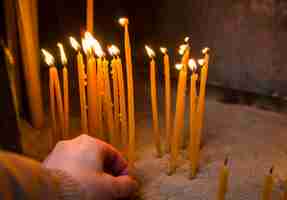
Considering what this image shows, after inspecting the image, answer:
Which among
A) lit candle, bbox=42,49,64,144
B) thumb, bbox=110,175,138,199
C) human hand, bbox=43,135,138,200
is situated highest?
lit candle, bbox=42,49,64,144

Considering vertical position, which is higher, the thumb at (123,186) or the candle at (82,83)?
the candle at (82,83)

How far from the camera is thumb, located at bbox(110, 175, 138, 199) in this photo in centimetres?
90

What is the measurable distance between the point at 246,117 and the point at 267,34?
0.82ft

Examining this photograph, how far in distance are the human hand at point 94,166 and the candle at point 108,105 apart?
13 centimetres

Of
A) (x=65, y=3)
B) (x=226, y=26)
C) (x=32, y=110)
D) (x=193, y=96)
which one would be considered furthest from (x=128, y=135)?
(x=65, y=3)

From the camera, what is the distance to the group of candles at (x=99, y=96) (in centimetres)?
105

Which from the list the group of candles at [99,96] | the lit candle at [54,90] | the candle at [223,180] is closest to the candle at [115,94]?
the group of candles at [99,96]

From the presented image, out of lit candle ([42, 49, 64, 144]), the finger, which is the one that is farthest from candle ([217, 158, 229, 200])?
lit candle ([42, 49, 64, 144])

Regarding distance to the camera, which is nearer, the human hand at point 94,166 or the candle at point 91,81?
the human hand at point 94,166

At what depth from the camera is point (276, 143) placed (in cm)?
123

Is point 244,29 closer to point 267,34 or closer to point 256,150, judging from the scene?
point 267,34

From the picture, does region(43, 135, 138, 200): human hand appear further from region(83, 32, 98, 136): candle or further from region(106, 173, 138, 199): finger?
region(83, 32, 98, 136): candle

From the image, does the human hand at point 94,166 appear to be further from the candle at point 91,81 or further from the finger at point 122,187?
the candle at point 91,81

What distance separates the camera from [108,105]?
1096 millimetres
